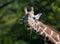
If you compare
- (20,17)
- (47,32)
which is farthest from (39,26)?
(20,17)

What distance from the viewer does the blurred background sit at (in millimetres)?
9891

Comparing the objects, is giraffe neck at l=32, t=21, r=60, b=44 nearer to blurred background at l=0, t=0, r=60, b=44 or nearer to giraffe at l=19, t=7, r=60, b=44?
giraffe at l=19, t=7, r=60, b=44

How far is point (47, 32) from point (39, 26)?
0.96 feet

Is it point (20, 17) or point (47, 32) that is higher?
point (20, 17)

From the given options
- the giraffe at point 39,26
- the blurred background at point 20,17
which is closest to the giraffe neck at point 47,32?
the giraffe at point 39,26

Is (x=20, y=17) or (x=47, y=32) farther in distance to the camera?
(x=20, y=17)

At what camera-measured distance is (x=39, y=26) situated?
20.5ft

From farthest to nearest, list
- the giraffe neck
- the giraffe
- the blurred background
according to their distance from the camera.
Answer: the blurred background < the giraffe neck < the giraffe

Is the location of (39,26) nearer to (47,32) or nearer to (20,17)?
(47,32)

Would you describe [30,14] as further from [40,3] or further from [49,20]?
[40,3]

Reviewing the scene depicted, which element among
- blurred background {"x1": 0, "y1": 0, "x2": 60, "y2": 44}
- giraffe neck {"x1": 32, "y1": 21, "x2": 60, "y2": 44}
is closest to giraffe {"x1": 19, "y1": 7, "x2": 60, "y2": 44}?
giraffe neck {"x1": 32, "y1": 21, "x2": 60, "y2": 44}

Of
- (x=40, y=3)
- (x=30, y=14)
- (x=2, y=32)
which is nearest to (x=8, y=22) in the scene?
(x=2, y=32)

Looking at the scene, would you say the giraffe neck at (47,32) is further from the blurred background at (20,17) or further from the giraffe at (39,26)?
the blurred background at (20,17)

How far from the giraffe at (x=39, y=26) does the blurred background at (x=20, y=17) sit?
9.26ft
